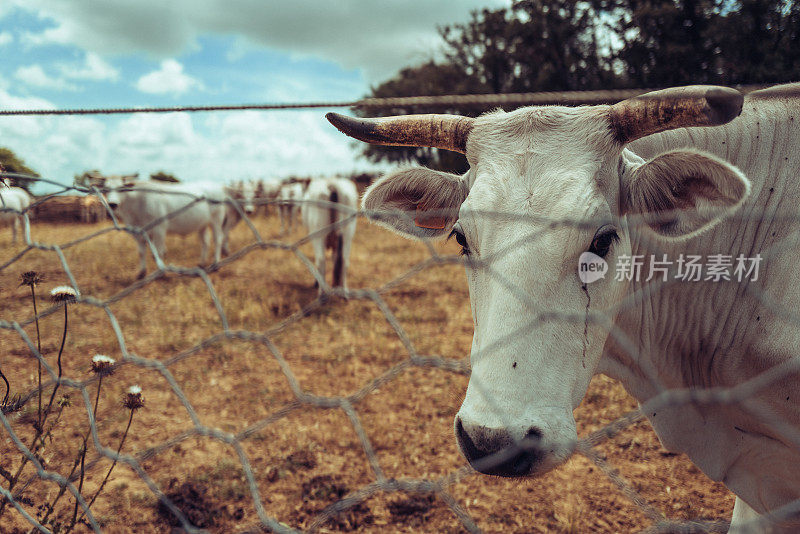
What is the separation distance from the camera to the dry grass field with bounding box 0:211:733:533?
2480 millimetres

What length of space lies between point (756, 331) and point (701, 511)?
1437 mm

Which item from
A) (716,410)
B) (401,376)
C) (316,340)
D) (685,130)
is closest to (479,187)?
(685,130)

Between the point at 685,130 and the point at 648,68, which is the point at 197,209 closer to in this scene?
the point at 685,130

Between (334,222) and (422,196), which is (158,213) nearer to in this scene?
(334,222)

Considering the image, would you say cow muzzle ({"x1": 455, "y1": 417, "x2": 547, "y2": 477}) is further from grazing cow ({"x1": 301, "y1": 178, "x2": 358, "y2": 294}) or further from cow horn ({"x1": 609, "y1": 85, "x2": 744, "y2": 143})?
grazing cow ({"x1": 301, "y1": 178, "x2": 358, "y2": 294})

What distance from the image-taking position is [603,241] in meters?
1.46

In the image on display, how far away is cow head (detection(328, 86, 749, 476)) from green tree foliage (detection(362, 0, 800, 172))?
17.8 ft

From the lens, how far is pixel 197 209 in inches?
357

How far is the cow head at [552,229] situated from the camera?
1262mm

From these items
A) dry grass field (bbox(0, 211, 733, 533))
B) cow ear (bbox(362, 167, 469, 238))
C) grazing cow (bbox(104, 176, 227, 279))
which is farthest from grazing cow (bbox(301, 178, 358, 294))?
cow ear (bbox(362, 167, 469, 238))

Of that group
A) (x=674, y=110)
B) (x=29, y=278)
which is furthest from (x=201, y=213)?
(x=674, y=110)

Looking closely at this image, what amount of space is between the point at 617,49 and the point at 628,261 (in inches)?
539

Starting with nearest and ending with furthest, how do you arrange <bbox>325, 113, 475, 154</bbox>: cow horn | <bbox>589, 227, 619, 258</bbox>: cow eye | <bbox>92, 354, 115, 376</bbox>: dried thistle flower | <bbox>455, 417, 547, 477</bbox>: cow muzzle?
<bbox>455, 417, 547, 477</bbox>: cow muzzle, <bbox>589, 227, 619, 258</bbox>: cow eye, <bbox>92, 354, 115, 376</bbox>: dried thistle flower, <bbox>325, 113, 475, 154</bbox>: cow horn

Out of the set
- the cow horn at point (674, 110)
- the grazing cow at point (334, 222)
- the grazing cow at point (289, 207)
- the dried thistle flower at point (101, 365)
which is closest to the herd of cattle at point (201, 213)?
the grazing cow at point (334, 222)
